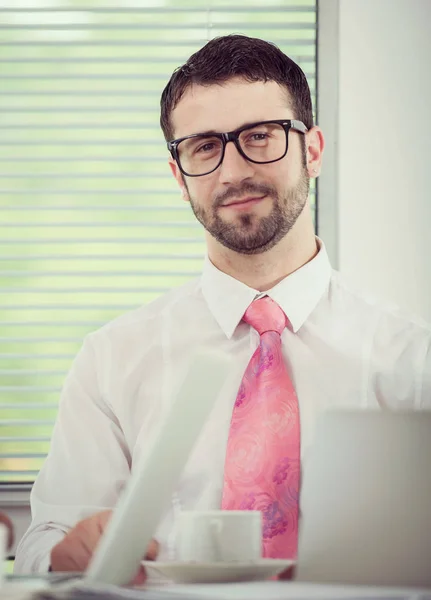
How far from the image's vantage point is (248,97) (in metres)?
1.55

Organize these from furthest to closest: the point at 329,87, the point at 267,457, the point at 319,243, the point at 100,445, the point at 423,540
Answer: the point at 329,87 → the point at 319,243 → the point at 100,445 → the point at 267,457 → the point at 423,540

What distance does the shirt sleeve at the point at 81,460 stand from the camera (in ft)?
4.72

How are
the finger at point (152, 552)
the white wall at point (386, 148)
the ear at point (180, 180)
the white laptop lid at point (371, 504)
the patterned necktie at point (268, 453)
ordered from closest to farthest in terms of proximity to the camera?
the white laptop lid at point (371, 504)
the finger at point (152, 552)
the patterned necktie at point (268, 453)
the ear at point (180, 180)
the white wall at point (386, 148)

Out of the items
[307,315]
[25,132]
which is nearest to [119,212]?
[25,132]

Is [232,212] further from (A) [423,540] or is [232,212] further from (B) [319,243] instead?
(A) [423,540]

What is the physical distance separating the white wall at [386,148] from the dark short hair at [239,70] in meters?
0.52

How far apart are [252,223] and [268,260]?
0.09 meters

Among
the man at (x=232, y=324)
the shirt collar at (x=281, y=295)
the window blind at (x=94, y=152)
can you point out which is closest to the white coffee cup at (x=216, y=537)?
the man at (x=232, y=324)

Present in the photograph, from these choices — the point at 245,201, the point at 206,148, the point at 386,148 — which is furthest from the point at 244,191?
the point at 386,148

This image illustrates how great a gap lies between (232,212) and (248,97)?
0.24 meters

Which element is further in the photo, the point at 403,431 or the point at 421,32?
the point at 421,32

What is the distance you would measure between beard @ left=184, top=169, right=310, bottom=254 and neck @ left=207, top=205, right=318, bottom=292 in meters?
0.02

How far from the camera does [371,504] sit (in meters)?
0.69

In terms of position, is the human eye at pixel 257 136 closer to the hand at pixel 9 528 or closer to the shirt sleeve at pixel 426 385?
the shirt sleeve at pixel 426 385
